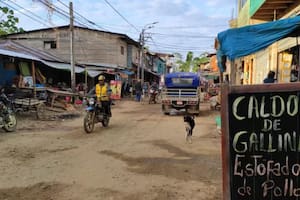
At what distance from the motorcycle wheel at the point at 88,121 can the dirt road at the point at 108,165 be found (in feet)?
0.80

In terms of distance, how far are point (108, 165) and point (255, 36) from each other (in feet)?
11.7

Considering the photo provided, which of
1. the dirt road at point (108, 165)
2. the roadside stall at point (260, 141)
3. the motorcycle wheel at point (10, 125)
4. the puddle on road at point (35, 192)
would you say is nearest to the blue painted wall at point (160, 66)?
the motorcycle wheel at point (10, 125)

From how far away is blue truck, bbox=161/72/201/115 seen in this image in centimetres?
1922

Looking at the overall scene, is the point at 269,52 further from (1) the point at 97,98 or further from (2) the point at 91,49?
(2) the point at 91,49

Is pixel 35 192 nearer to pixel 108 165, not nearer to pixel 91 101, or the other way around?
pixel 108 165

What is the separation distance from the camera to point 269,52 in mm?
15789

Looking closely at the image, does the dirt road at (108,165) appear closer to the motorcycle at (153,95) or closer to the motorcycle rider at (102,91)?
the motorcycle rider at (102,91)

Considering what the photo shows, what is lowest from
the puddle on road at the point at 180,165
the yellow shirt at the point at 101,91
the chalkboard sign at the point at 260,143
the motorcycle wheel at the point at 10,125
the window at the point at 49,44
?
the puddle on road at the point at 180,165

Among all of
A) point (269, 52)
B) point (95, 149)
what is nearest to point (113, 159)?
point (95, 149)

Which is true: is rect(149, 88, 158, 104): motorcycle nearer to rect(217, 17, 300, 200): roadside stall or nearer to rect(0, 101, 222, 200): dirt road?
rect(0, 101, 222, 200): dirt road

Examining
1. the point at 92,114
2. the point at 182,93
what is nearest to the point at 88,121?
the point at 92,114

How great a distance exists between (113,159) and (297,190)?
193 inches

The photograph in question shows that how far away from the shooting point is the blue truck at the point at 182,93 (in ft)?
63.1

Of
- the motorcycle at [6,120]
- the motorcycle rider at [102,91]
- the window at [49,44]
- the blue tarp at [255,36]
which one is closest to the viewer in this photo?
the blue tarp at [255,36]
